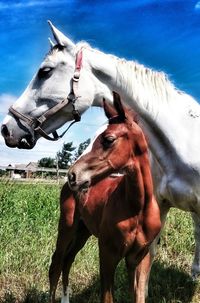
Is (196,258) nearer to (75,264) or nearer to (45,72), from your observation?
(75,264)

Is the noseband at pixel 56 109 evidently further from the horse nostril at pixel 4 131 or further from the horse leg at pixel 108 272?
the horse leg at pixel 108 272

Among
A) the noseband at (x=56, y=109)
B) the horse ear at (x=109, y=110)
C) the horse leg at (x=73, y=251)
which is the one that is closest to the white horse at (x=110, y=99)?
the noseband at (x=56, y=109)

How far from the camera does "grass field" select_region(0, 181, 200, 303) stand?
4.60 metres

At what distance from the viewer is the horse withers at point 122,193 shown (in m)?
3.21

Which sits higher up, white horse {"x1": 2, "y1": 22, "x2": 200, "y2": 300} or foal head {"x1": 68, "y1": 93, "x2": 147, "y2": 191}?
white horse {"x1": 2, "y1": 22, "x2": 200, "y2": 300}

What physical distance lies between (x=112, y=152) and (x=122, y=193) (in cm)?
45

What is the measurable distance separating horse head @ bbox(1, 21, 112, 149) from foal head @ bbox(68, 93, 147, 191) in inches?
20.3

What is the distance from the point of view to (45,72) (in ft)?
12.5

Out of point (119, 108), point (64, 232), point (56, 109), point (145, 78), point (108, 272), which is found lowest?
point (108, 272)

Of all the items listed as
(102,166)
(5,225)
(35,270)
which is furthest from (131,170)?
(5,225)

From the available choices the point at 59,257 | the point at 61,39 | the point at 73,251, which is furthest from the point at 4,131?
the point at 73,251

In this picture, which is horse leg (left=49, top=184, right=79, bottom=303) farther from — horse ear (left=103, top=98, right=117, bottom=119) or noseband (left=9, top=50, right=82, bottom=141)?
horse ear (left=103, top=98, right=117, bottom=119)

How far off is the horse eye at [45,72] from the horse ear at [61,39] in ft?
0.76

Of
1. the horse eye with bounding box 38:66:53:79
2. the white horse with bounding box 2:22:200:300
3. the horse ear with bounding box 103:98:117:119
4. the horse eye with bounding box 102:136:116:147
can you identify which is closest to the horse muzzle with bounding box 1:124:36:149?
the white horse with bounding box 2:22:200:300
